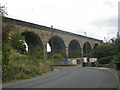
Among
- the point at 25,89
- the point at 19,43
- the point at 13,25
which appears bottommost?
the point at 25,89

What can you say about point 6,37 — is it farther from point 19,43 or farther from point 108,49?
point 108,49

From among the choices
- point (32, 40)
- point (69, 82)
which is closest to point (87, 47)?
point (32, 40)

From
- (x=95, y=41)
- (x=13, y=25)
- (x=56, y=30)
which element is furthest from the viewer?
(x=95, y=41)

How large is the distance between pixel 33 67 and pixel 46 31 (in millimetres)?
39190

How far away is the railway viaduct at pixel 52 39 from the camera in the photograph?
65.0 metres

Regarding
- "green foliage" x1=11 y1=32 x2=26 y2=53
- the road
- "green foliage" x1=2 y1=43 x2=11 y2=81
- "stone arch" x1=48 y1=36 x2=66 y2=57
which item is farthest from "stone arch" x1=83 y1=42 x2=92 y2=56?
the road

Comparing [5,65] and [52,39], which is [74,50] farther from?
[5,65]

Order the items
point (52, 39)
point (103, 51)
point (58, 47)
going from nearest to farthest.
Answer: point (103, 51), point (52, 39), point (58, 47)

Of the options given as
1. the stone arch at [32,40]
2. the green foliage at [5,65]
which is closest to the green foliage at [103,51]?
the stone arch at [32,40]

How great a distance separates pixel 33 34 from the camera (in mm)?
71000

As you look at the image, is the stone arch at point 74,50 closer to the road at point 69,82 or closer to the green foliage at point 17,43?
the green foliage at point 17,43

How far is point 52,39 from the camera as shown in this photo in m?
85.2

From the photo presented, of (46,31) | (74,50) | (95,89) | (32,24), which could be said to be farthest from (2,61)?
(74,50)

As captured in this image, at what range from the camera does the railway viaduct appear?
65.0m
